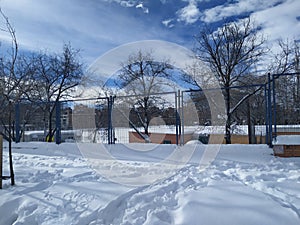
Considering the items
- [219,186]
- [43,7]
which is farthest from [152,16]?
[219,186]

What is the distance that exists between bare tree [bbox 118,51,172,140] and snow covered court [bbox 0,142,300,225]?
3.52 m

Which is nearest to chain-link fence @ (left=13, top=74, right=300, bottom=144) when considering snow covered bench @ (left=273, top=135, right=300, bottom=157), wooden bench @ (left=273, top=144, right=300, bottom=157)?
snow covered bench @ (left=273, top=135, right=300, bottom=157)

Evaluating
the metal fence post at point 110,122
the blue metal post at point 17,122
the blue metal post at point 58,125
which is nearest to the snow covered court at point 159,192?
the metal fence post at point 110,122

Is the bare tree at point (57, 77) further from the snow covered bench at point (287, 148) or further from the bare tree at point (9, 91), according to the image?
the snow covered bench at point (287, 148)

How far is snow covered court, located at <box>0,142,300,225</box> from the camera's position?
2254 mm

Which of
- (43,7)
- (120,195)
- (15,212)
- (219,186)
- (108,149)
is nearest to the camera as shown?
(15,212)

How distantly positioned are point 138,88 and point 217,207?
8.87 m

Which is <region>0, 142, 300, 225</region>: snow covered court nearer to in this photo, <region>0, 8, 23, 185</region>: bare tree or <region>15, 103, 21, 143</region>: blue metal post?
<region>0, 8, 23, 185</region>: bare tree

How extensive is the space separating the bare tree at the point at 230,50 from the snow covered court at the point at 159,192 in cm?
655

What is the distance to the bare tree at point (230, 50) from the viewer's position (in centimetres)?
1105

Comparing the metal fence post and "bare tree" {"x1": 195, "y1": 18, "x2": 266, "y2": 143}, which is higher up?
"bare tree" {"x1": 195, "y1": 18, "x2": 266, "y2": 143}

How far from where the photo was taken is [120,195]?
9.31 ft

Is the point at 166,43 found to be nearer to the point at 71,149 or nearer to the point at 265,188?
the point at 71,149

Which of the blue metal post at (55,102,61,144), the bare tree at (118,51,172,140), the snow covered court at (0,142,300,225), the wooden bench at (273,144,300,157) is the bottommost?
the snow covered court at (0,142,300,225)
